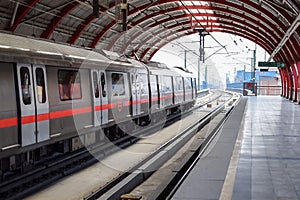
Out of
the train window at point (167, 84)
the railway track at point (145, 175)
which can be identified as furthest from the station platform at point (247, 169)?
the train window at point (167, 84)

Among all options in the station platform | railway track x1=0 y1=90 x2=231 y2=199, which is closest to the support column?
the station platform

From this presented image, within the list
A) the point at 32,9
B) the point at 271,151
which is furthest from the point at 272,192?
the point at 32,9

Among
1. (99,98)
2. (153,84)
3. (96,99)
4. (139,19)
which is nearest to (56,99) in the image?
(96,99)

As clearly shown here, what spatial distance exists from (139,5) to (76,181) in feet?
93.3

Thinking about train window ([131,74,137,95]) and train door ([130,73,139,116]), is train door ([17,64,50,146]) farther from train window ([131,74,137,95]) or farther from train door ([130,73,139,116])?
train window ([131,74,137,95])

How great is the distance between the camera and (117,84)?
15273mm

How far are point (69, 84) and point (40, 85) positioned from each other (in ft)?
5.18

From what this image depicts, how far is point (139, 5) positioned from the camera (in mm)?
37062

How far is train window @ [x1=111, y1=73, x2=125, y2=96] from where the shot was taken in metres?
14.8

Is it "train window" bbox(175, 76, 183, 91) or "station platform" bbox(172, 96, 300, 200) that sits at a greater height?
"train window" bbox(175, 76, 183, 91)

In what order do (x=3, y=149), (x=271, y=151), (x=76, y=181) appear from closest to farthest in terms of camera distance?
(x=3, y=149) < (x=76, y=181) < (x=271, y=151)

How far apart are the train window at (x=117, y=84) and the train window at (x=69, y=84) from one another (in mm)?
2839

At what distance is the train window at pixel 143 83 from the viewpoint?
18.5 meters

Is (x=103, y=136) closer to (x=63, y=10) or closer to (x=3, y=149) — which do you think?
(x=3, y=149)
